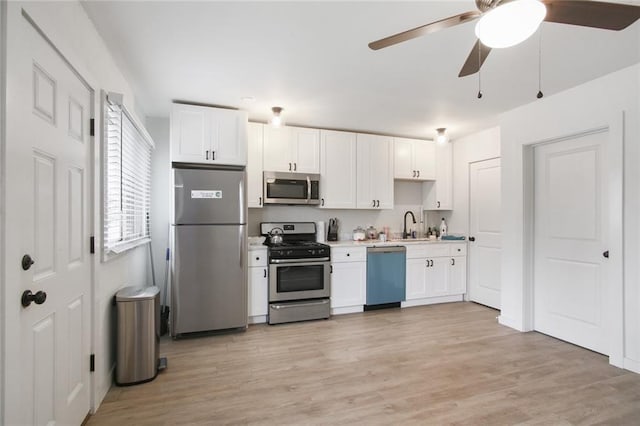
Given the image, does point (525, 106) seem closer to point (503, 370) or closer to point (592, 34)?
point (592, 34)

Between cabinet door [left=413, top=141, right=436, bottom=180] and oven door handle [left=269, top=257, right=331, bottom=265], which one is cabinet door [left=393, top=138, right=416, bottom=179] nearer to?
cabinet door [left=413, top=141, right=436, bottom=180]

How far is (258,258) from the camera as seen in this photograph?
3.69 meters

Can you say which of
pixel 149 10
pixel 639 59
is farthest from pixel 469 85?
pixel 149 10

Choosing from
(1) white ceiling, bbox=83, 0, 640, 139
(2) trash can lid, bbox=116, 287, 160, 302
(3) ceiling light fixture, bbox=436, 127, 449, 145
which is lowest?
(2) trash can lid, bbox=116, 287, 160, 302

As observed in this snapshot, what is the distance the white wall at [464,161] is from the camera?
169 inches

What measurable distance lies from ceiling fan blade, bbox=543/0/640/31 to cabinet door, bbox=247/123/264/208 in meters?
3.07

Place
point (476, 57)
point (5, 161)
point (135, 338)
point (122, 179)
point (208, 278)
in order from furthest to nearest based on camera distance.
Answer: point (208, 278) → point (122, 179) → point (135, 338) → point (476, 57) → point (5, 161)

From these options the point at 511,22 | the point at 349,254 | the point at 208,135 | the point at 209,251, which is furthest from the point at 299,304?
the point at 511,22

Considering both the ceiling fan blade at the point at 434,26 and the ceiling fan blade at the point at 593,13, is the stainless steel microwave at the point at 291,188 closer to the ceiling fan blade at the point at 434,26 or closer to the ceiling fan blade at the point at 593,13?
the ceiling fan blade at the point at 434,26

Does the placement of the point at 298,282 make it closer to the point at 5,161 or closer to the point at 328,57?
the point at 328,57

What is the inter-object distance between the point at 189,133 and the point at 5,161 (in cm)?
233

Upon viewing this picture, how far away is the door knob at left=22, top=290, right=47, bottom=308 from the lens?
126 centimetres

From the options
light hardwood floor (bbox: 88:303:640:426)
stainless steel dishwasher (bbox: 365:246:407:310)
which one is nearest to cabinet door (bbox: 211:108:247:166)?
light hardwood floor (bbox: 88:303:640:426)

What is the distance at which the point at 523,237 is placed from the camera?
344cm
